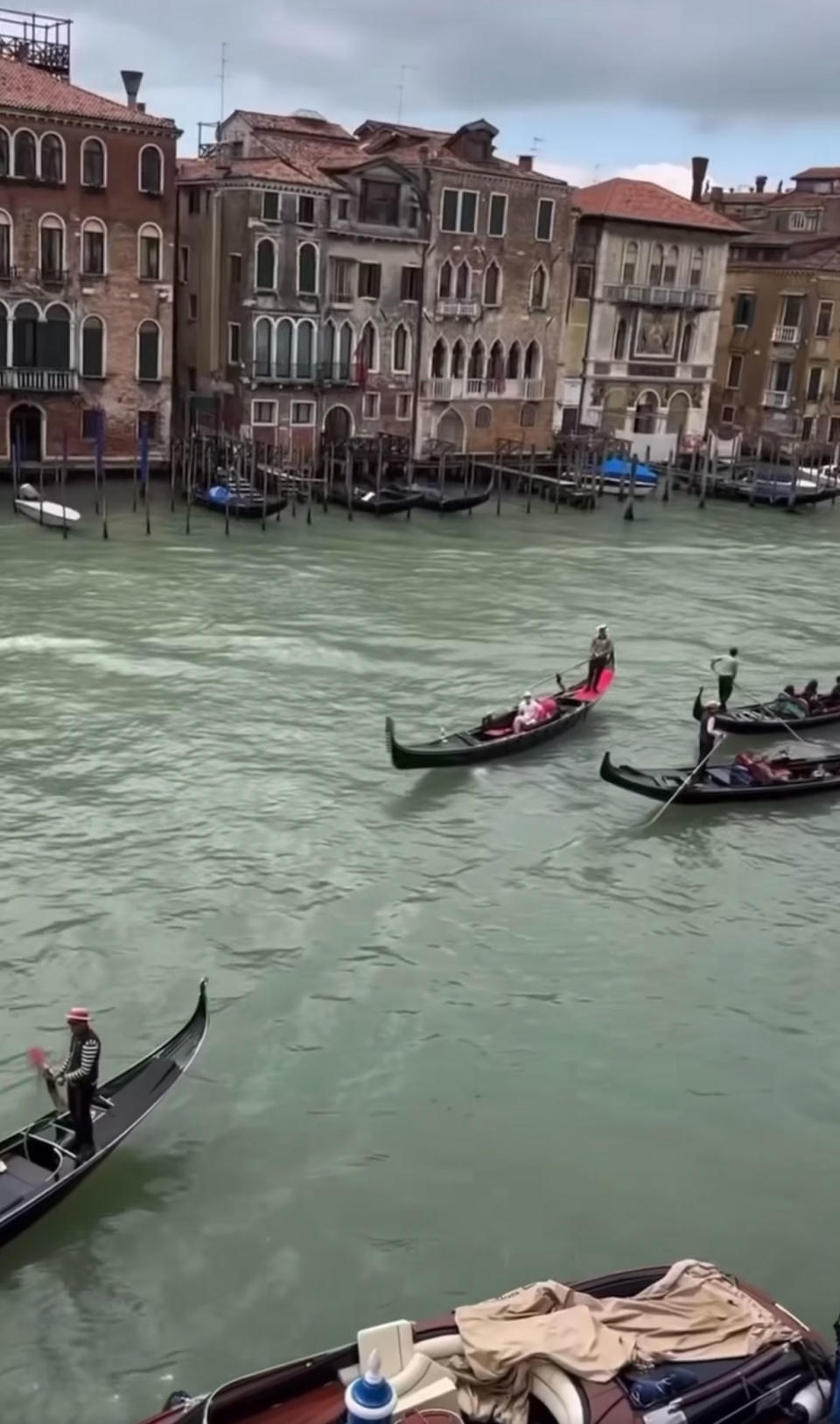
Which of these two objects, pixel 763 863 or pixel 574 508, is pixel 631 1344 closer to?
pixel 763 863

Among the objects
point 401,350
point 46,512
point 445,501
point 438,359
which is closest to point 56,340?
point 46,512

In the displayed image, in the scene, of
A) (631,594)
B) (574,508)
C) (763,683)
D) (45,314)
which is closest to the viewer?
(763,683)

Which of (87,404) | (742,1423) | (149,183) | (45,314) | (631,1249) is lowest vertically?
(631,1249)

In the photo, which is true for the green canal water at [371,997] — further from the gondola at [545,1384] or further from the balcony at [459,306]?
the balcony at [459,306]

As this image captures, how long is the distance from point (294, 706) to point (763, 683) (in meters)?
7.35

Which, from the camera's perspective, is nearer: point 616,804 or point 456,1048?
point 456,1048

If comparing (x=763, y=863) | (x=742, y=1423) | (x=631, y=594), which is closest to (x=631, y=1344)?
(x=742, y=1423)

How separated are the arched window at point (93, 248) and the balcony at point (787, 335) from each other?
23.4 metres

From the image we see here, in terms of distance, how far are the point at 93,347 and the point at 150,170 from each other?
14.2 feet

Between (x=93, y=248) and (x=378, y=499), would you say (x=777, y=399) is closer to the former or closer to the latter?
(x=378, y=499)

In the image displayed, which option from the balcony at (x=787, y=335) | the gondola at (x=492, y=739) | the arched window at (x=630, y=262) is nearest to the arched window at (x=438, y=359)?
the arched window at (x=630, y=262)

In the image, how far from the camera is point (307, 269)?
1284 inches

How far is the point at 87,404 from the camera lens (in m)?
32.0

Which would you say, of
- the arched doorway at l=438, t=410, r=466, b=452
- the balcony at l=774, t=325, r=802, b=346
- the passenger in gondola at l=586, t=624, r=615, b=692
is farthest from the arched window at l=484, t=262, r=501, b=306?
the passenger in gondola at l=586, t=624, r=615, b=692
